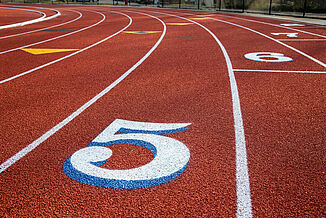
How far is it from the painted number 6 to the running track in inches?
2.8

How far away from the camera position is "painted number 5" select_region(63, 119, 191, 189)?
2748 mm

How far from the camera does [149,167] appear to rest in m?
2.93

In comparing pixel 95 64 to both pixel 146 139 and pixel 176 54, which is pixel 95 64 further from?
pixel 146 139

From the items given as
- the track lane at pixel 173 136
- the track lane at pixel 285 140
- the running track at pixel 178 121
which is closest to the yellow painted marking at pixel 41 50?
the running track at pixel 178 121

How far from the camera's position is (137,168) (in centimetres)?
292

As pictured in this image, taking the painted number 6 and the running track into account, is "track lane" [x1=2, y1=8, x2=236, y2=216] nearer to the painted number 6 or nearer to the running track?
the running track

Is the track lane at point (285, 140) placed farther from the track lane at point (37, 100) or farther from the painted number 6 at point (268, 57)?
the track lane at point (37, 100)

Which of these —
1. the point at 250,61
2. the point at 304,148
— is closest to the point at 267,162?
the point at 304,148

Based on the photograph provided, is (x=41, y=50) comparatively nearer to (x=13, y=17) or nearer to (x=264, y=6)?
(x=13, y=17)

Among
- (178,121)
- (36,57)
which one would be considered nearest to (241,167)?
(178,121)

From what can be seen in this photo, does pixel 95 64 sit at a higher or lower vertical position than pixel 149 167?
higher

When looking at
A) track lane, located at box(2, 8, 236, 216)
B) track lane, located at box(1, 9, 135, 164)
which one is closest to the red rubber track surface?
track lane, located at box(1, 9, 135, 164)

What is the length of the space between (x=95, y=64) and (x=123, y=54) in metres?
1.32

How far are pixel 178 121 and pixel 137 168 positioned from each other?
3.97 ft
